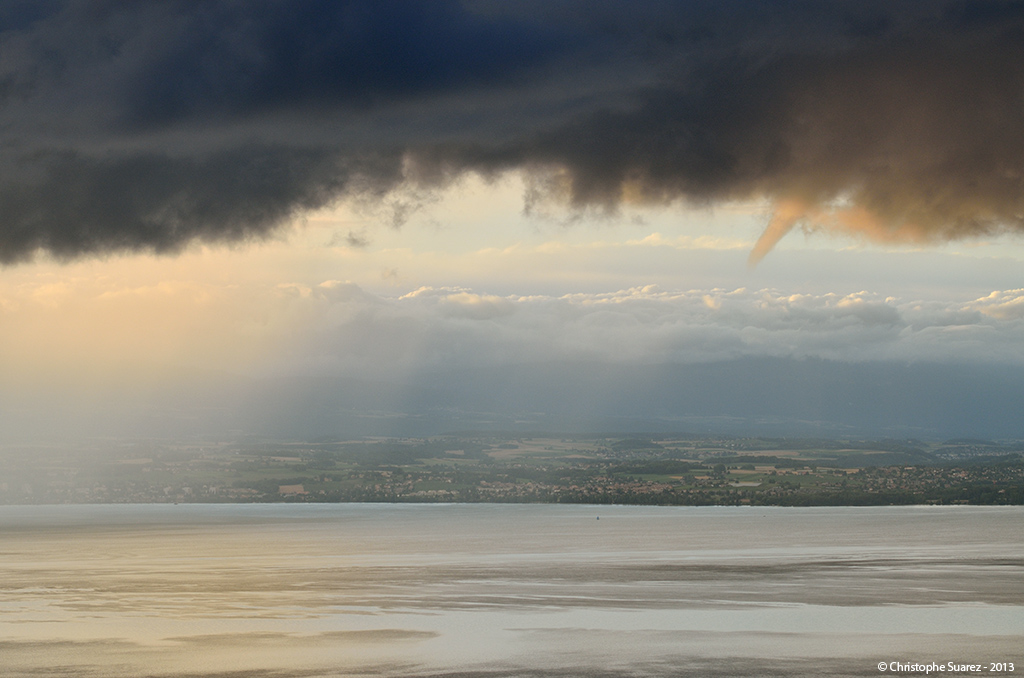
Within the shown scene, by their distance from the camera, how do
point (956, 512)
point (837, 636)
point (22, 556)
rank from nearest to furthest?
point (837, 636) < point (22, 556) < point (956, 512)

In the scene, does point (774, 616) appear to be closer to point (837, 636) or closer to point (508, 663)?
point (837, 636)

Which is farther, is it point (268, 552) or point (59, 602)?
point (268, 552)

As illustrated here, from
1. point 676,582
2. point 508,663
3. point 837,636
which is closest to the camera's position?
point 508,663

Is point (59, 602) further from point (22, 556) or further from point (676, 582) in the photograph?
point (22, 556)

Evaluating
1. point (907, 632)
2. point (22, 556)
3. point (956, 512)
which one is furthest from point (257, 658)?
point (956, 512)

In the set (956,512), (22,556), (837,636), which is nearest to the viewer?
(837,636)

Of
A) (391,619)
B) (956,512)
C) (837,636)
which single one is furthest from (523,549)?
(956,512)
